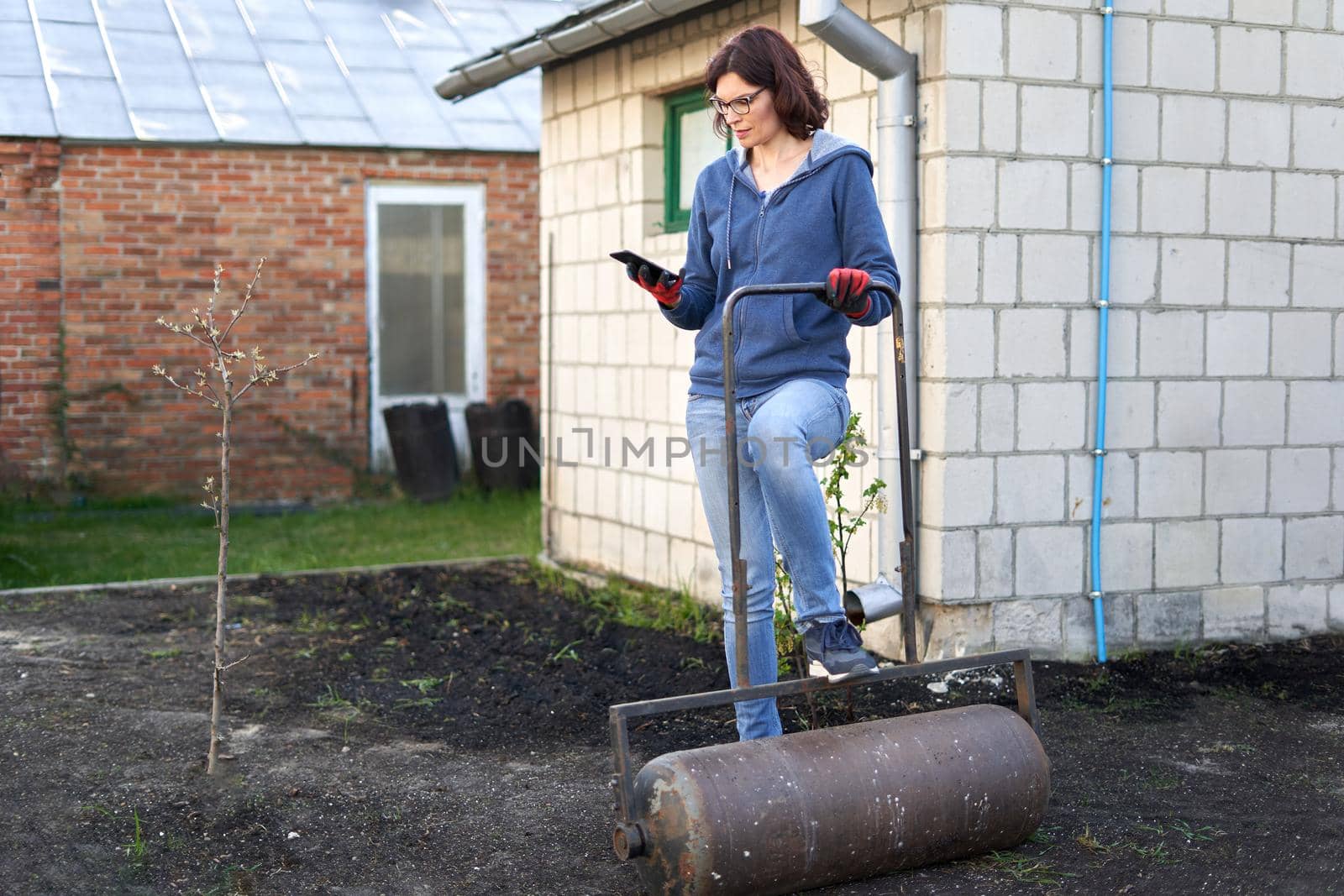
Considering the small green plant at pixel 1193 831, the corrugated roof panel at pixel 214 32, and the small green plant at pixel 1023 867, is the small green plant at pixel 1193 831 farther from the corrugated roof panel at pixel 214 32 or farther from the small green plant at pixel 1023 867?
the corrugated roof panel at pixel 214 32

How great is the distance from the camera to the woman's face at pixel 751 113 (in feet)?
12.3

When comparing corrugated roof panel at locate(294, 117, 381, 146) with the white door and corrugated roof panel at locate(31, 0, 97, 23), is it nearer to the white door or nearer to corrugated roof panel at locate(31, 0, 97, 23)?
the white door

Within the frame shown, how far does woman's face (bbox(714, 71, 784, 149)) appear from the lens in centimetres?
374

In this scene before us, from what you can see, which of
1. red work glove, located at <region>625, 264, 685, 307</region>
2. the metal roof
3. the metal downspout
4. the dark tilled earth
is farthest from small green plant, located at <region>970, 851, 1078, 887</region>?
the metal roof

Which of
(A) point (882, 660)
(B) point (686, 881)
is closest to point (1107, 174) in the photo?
(A) point (882, 660)

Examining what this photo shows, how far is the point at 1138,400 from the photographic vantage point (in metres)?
5.82

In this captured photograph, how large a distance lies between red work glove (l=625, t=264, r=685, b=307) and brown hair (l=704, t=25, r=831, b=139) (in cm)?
51

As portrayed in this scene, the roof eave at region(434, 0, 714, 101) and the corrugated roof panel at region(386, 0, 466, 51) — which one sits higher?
the corrugated roof panel at region(386, 0, 466, 51)

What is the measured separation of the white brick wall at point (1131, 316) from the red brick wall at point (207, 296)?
20.3ft

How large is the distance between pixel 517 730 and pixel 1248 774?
2.43 meters

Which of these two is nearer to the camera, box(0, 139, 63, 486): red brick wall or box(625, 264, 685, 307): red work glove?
box(625, 264, 685, 307): red work glove

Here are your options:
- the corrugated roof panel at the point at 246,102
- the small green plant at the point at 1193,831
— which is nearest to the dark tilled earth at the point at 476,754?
the small green plant at the point at 1193,831

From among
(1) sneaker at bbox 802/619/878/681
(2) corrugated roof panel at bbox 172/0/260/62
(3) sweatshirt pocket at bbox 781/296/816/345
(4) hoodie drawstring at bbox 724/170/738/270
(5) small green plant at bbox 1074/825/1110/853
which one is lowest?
(5) small green plant at bbox 1074/825/1110/853

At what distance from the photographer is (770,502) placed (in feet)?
11.9
